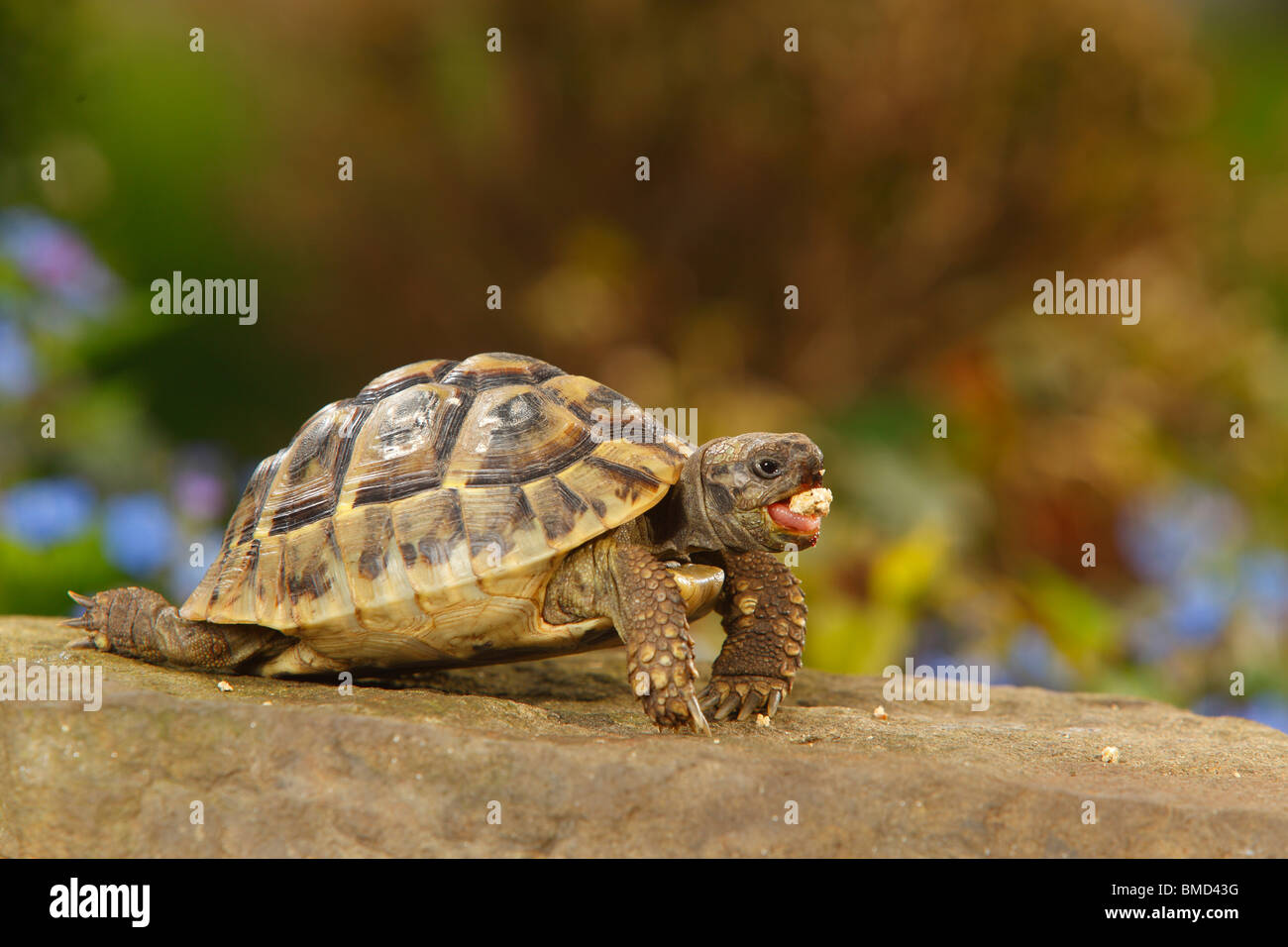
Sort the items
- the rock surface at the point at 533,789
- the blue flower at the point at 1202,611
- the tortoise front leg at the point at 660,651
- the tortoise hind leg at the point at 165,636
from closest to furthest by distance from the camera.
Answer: the rock surface at the point at 533,789
the tortoise front leg at the point at 660,651
the tortoise hind leg at the point at 165,636
the blue flower at the point at 1202,611

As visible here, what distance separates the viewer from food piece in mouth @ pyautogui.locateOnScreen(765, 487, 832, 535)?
3.42 m

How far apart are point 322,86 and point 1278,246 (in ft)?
31.0

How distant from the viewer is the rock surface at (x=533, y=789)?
278 cm

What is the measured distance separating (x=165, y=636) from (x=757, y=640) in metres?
1.93

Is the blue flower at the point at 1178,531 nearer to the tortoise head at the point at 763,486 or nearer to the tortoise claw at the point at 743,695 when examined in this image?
the tortoise claw at the point at 743,695

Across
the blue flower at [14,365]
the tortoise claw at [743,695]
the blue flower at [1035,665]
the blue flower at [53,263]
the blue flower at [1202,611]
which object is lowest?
the blue flower at [1035,665]

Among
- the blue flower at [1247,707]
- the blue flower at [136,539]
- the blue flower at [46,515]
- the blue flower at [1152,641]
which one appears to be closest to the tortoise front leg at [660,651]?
the blue flower at [136,539]

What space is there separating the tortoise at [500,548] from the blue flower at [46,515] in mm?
882

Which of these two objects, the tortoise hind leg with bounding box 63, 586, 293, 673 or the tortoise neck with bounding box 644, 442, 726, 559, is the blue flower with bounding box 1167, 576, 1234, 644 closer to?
the tortoise neck with bounding box 644, 442, 726, 559

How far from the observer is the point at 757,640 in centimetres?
378

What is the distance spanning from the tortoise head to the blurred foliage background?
142 inches

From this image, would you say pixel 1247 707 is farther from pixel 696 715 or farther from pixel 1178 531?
pixel 696 715

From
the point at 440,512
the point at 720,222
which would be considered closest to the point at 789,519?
the point at 440,512

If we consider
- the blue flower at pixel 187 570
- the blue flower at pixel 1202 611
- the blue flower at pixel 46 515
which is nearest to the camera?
the blue flower at pixel 46 515
